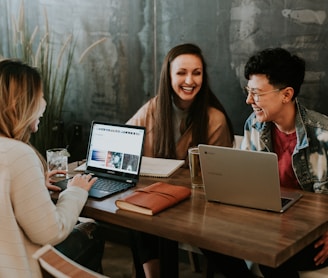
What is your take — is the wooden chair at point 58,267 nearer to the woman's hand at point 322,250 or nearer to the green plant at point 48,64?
the woman's hand at point 322,250

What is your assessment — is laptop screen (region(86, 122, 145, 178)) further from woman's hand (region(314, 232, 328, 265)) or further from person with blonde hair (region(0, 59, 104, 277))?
woman's hand (region(314, 232, 328, 265))

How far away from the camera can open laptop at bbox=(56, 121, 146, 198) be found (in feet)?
7.41

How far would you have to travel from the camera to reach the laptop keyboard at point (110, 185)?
2.13 m

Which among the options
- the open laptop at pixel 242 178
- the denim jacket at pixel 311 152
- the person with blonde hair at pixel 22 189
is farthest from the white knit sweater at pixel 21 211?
the denim jacket at pixel 311 152

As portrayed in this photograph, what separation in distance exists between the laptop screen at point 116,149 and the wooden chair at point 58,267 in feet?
2.64

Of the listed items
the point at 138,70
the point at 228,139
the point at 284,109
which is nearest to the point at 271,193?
the point at 284,109

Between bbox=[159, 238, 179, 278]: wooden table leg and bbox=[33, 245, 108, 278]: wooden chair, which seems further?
bbox=[159, 238, 179, 278]: wooden table leg

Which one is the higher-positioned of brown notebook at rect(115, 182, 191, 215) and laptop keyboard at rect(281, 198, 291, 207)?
brown notebook at rect(115, 182, 191, 215)

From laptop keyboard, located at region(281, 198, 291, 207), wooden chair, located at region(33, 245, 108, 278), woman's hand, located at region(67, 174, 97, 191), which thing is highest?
woman's hand, located at region(67, 174, 97, 191)

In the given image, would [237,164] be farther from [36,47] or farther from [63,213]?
[36,47]

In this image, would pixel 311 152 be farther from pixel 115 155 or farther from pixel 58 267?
pixel 58 267

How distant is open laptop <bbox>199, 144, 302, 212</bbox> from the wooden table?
0.03 metres

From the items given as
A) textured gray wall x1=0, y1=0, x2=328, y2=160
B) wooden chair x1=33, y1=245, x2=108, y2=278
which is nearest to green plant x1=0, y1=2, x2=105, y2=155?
textured gray wall x1=0, y1=0, x2=328, y2=160

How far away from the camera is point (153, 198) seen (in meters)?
1.92
